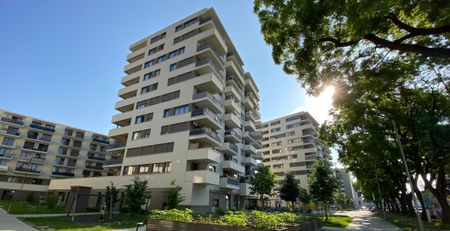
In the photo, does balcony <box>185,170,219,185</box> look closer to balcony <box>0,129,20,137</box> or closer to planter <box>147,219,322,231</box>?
planter <box>147,219,322,231</box>

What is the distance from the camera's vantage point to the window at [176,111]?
106ft

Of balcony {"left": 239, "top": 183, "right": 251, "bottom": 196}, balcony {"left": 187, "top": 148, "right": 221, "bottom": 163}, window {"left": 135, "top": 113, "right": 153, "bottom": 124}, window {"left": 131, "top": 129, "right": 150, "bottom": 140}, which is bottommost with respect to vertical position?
balcony {"left": 239, "top": 183, "right": 251, "bottom": 196}

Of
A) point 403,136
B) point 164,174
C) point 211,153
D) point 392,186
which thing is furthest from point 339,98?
point 392,186

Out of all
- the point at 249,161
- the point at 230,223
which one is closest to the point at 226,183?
the point at 249,161

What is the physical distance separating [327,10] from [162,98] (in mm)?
29903

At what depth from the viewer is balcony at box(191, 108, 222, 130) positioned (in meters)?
30.3

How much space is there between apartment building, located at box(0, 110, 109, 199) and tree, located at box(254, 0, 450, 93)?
201ft

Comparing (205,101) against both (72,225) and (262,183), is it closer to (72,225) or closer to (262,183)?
(262,183)

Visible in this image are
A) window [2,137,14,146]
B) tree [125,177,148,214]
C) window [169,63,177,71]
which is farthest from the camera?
window [2,137,14,146]

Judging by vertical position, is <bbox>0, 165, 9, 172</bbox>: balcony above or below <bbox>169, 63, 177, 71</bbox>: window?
below

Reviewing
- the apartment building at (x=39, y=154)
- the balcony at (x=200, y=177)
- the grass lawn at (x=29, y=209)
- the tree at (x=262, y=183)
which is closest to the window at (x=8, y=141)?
the apartment building at (x=39, y=154)

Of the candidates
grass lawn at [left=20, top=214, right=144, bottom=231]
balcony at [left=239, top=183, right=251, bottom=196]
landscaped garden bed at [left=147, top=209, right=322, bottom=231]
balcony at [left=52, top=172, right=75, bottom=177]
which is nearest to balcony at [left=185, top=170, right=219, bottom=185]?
grass lawn at [left=20, top=214, right=144, bottom=231]

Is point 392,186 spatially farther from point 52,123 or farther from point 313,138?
point 52,123

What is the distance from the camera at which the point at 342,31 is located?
1013 centimetres
